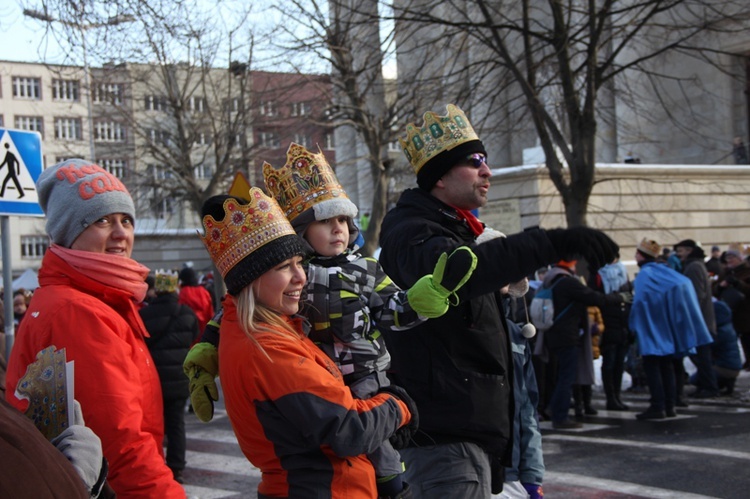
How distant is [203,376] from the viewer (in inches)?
132

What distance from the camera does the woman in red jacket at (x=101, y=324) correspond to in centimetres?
287

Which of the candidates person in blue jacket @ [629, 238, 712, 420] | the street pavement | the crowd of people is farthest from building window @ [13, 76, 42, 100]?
the crowd of people

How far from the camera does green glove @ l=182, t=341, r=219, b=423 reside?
3332 millimetres

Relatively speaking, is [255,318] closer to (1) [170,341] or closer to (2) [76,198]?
(2) [76,198]

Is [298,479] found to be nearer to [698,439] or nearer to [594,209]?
[698,439]


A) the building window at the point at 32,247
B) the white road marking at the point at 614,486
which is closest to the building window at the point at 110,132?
the white road marking at the point at 614,486

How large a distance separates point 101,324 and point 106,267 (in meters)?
0.30

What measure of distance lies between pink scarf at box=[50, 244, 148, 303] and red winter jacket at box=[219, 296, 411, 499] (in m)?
0.54

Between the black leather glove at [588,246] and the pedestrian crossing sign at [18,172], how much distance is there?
243 inches

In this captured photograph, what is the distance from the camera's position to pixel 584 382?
1065 cm

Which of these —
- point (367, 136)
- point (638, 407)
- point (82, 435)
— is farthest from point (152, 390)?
point (367, 136)

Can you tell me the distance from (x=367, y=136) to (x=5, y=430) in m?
17.6

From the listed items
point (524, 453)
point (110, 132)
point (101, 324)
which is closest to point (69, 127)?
point (110, 132)

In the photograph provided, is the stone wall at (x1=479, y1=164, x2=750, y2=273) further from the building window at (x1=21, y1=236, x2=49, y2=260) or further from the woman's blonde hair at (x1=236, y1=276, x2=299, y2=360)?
the building window at (x1=21, y1=236, x2=49, y2=260)
